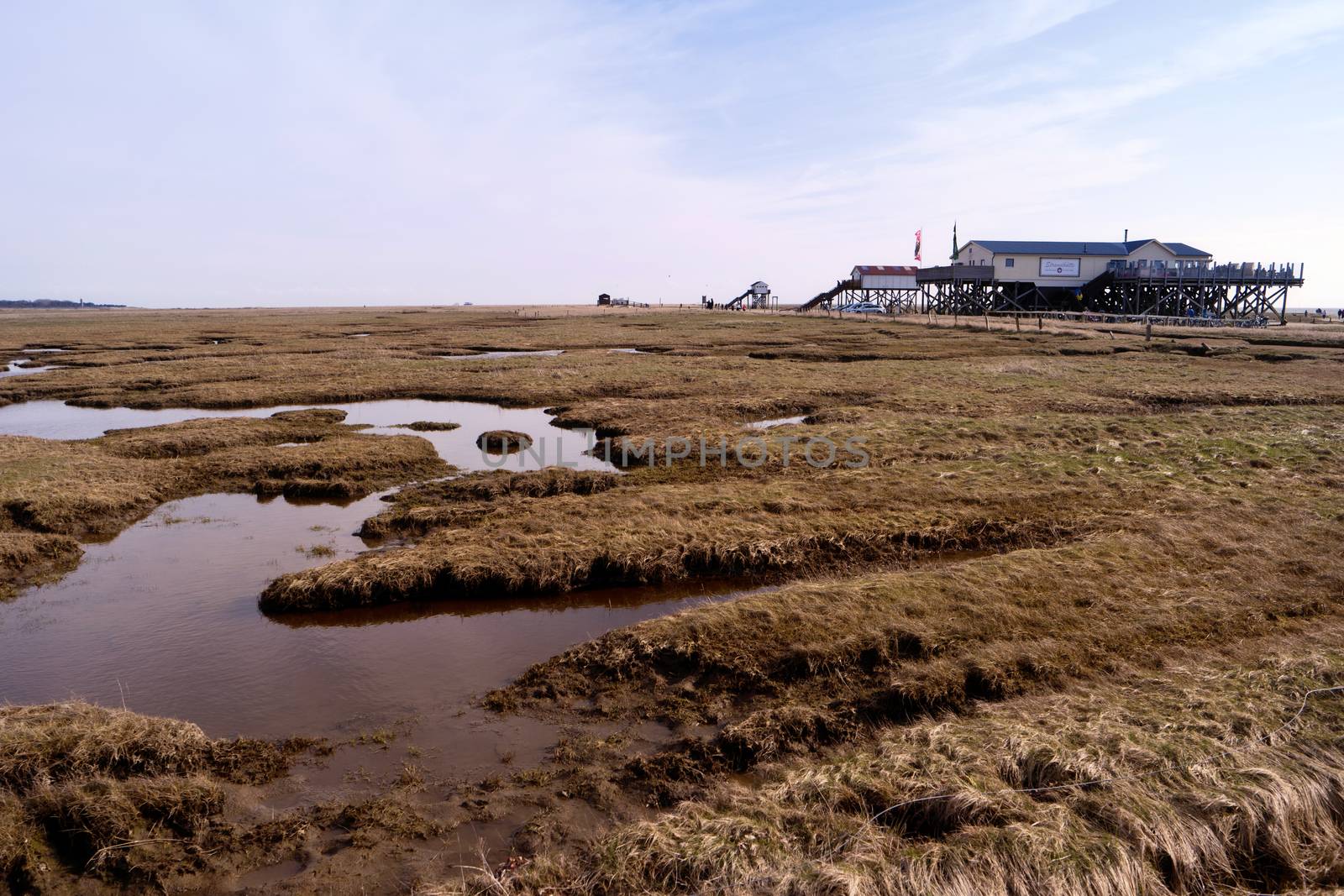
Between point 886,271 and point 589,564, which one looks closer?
point 589,564

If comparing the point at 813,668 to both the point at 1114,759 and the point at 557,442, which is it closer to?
the point at 1114,759

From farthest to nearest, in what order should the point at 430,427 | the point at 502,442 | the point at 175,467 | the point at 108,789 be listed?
the point at 430,427 < the point at 502,442 < the point at 175,467 < the point at 108,789

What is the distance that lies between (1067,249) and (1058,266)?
85.7 inches

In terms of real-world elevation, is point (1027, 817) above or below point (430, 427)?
below

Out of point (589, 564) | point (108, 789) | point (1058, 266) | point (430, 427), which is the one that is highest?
point (1058, 266)

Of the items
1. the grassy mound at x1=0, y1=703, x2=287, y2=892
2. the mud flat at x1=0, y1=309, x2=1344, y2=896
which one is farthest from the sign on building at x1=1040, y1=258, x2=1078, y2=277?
the grassy mound at x1=0, y1=703, x2=287, y2=892

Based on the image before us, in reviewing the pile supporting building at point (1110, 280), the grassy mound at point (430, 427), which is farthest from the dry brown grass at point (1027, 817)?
the pile supporting building at point (1110, 280)

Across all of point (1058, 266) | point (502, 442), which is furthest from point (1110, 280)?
point (502, 442)

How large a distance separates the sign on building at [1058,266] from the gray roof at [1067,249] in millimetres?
654

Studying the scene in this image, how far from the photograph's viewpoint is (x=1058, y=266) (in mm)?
76812

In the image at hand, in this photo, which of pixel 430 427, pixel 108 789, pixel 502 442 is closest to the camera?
pixel 108 789

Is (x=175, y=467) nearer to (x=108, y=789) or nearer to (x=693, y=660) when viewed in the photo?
(x=108, y=789)

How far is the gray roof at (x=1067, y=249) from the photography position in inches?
2987

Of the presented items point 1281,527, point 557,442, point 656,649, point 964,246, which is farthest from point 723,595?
point 964,246
